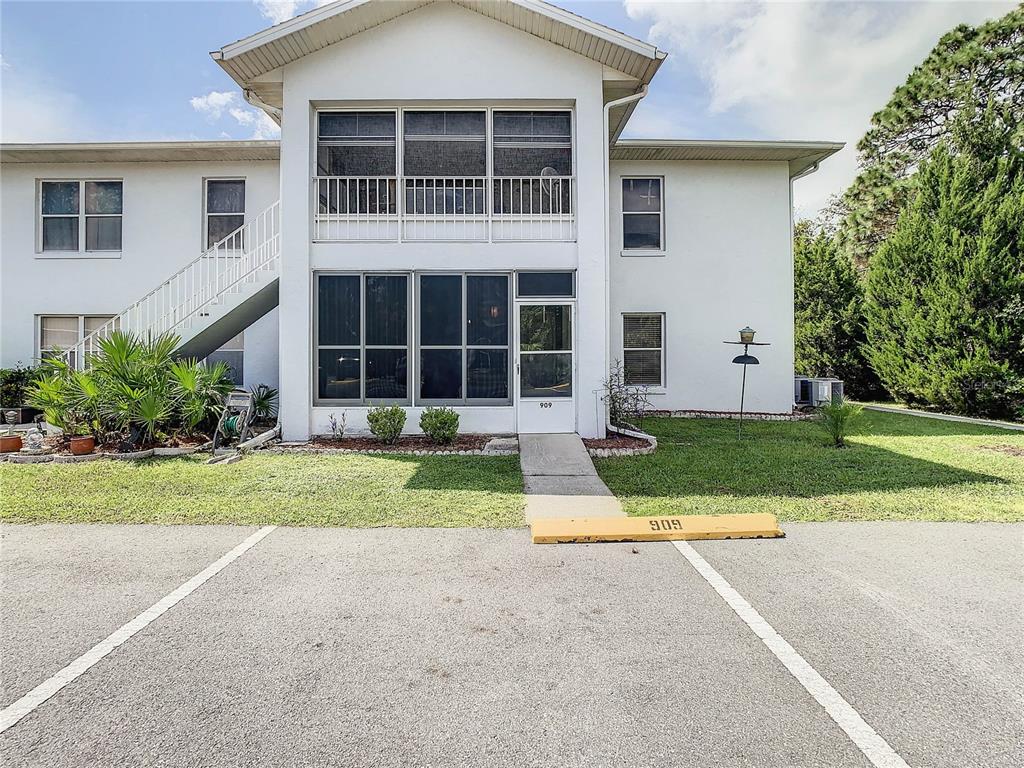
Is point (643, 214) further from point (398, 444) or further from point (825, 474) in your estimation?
point (398, 444)

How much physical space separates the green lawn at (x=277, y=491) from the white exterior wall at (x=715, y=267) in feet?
21.1

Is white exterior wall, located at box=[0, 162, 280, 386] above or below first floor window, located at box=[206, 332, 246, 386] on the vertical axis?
above

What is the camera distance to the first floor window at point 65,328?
12.7m

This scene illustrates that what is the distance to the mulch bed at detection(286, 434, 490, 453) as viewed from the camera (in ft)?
29.0

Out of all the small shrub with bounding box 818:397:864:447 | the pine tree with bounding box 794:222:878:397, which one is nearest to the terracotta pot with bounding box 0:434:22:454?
the small shrub with bounding box 818:397:864:447

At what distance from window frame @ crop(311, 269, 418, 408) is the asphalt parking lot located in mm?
4732

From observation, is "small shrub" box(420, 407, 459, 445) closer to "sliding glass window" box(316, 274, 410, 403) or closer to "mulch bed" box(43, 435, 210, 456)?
"sliding glass window" box(316, 274, 410, 403)

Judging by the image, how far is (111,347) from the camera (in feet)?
28.7

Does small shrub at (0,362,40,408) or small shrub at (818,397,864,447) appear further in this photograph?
small shrub at (0,362,40,408)

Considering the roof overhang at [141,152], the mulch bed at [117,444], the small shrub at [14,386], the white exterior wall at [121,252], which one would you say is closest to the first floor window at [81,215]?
the white exterior wall at [121,252]

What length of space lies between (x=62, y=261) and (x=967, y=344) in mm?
20683

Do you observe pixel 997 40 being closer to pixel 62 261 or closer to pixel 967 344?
pixel 967 344

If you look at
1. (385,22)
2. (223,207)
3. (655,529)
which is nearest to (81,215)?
(223,207)

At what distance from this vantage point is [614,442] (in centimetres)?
928
